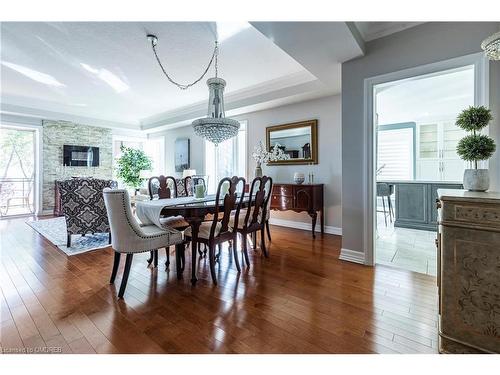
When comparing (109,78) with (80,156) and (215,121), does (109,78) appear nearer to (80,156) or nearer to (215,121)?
(215,121)

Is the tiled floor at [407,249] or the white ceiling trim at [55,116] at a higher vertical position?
the white ceiling trim at [55,116]

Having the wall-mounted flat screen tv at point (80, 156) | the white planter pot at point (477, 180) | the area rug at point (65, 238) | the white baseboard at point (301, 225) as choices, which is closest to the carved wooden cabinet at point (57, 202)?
the wall-mounted flat screen tv at point (80, 156)

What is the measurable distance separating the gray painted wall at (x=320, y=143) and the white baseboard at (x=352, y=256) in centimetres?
132

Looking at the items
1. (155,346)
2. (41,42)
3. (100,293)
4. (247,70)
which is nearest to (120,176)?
(41,42)

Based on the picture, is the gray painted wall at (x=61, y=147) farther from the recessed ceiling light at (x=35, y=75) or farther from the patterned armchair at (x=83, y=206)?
the patterned armchair at (x=83, y=206)

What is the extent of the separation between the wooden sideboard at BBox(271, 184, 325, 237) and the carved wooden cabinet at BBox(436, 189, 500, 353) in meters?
2.55

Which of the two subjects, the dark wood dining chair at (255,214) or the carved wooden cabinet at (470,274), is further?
the dark wood dining chair at (255,214)

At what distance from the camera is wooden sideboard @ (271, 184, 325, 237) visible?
4140 millimetres

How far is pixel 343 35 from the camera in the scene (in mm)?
2432

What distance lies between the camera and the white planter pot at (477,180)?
174cm

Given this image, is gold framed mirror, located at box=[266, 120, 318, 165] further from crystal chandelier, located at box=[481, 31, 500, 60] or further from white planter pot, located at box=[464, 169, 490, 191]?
crystal chandelier, located at box=[481, 31, 500, 60]

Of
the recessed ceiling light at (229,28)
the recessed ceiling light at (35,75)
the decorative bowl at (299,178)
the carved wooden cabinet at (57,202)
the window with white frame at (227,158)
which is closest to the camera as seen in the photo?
the recessed ceiling light at (229,28)

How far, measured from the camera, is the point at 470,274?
141 cm
